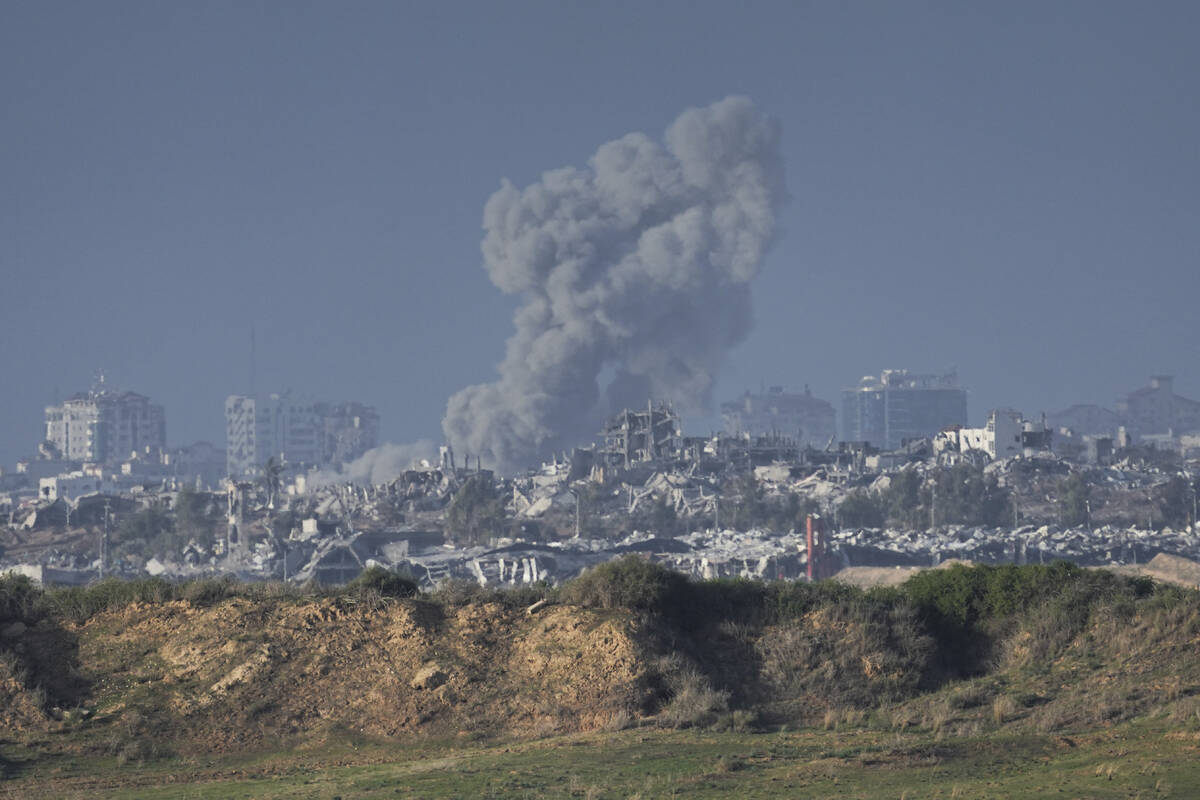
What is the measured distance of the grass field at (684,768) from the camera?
86.1 ft

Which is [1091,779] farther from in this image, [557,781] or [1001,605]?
[1001,605]

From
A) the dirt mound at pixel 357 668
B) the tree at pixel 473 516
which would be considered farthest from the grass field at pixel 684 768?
the tree at pixel 473 516

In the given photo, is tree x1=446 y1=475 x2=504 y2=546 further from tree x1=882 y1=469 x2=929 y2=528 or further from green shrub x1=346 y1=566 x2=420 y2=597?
green shrub x1=346 y1=566 x2=420 y2=597

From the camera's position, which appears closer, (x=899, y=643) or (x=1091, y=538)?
(x=899, y=643)

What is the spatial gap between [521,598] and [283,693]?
21.1 feet

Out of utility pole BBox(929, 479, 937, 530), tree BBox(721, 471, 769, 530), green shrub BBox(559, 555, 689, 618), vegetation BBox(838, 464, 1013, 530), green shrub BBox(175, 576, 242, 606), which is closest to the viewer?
green shrub BBox(559, 555, 689, 618)

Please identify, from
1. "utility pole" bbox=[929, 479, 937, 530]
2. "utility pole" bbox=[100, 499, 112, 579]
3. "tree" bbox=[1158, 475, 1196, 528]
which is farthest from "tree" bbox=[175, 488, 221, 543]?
"tree" bbox=[1158, 475, 1196, 528]

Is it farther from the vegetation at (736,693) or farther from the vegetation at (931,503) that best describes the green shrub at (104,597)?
the vegetation at (931,503)

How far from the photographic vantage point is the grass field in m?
26.2

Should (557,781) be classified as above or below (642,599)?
below

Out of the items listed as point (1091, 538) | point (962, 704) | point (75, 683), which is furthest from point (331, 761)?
point (1091, 538)

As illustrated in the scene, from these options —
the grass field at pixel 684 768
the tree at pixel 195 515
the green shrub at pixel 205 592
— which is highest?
the tree at pixel 195 515

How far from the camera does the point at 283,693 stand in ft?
111

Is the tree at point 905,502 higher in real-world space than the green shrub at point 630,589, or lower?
higher
